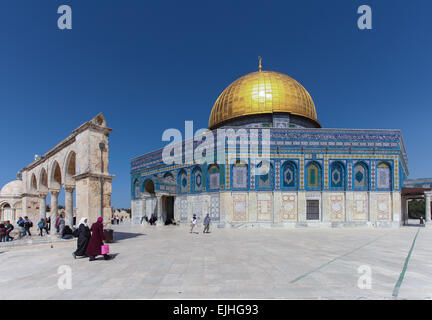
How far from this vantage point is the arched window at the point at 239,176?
19703 millimetres

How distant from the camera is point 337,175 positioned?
20.2 m

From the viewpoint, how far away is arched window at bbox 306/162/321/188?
20.0m

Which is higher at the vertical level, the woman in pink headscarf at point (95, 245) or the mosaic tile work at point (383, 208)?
the woman in pink headscarf at point (95, 245)

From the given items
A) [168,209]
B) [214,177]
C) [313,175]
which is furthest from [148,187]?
[313,175]

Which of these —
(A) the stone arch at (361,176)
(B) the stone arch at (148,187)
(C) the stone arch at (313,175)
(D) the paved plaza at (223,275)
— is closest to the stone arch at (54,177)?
(D) the paved plaza at (223,275)

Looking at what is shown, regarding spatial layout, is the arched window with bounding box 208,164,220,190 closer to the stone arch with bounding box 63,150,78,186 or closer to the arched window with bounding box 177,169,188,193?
the arched window with bounding box 177,169,188,193

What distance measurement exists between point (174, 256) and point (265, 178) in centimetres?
1330

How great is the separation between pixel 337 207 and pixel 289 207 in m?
3.84

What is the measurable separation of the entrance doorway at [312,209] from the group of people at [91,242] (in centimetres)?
1636

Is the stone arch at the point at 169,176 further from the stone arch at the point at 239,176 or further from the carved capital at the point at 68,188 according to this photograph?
the carved capital at the point at 68,188

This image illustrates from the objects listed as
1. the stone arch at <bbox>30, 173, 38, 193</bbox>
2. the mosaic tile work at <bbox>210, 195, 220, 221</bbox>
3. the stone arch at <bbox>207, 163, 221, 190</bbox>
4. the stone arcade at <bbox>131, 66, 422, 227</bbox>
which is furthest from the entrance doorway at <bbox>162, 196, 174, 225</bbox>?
the stone arch at <bbox>30, 173, 38, 193</bbox>
